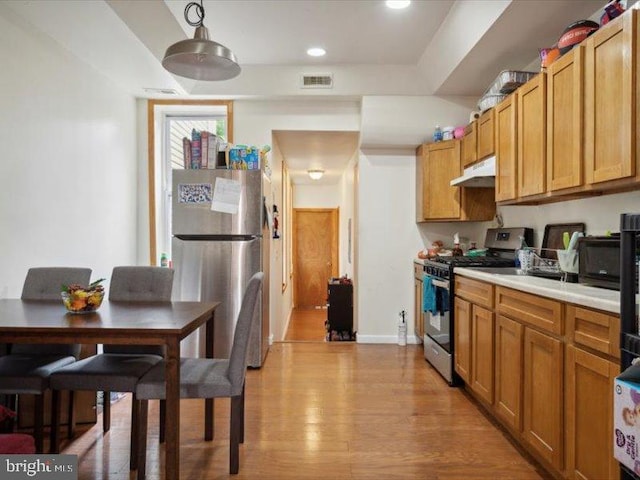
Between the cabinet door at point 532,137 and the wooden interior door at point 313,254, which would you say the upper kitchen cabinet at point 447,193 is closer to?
the cabinet door at point 532,137

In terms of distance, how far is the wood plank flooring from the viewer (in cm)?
207

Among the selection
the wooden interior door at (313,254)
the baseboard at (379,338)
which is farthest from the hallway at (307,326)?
the baseboard at (379,338)

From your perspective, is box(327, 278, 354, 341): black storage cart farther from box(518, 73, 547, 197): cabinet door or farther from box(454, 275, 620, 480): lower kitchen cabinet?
box(518, 73, 547, 197): cabinet door

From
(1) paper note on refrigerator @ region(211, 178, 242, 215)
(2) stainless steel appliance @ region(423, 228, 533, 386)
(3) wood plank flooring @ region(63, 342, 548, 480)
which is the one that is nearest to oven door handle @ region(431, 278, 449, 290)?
(2) stainless steel appliance @ region(423, 228, 533, 386)

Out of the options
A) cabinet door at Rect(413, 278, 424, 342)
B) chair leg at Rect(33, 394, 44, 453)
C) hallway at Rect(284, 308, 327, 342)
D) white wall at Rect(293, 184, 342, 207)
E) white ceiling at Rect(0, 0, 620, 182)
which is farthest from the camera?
white wall at Rect(293, 184, 342, 207)

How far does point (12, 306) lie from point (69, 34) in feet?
5.93

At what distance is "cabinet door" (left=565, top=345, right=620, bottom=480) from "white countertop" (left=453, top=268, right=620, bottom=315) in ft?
0.67

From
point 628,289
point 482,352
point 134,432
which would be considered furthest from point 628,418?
point 134,432

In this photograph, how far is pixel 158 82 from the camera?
12.4ft

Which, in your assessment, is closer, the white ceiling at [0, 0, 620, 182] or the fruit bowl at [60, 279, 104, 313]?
the fruit bowl at [60, 279, 104, 313]

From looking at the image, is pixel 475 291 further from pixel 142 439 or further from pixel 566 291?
pixel 142 439

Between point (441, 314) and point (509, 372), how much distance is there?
1.14 meters

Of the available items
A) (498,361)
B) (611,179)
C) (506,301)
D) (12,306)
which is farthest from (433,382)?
(12,306)

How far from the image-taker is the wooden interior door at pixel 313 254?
9.03 meters
